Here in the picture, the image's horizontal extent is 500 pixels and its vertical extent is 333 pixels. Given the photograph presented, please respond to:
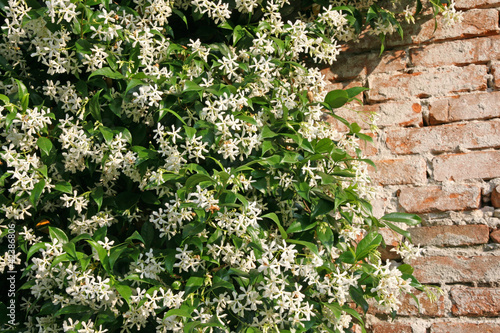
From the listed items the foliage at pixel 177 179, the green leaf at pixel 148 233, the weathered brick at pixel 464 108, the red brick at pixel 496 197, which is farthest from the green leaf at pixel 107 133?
the red brick at pixel 496 197

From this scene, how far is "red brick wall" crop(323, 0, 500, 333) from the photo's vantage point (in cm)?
153

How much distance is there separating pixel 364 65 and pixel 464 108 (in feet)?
1.20

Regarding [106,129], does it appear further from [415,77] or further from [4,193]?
[415,77]

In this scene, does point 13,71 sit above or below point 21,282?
above

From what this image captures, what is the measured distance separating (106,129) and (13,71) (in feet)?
1.31

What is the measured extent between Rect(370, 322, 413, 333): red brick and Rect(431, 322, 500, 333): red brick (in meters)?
0.08

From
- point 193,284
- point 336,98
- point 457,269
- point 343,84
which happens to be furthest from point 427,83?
point 193,284

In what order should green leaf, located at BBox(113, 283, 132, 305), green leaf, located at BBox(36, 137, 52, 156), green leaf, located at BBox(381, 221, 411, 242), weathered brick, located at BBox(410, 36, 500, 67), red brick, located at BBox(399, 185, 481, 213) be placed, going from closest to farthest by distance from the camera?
green leaf, located at BBox(113, 283, 132, 305), green leaf, located at BBox(36, 137, 52, 156), green leaf, located at BBox(381, 221, 411, 242), red brick, located at BBox(399, 185, 481, 213), weathered brick, located at BBox(410, 36, 500, 67)

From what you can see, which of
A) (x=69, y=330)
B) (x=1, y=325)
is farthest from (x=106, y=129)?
(x=1, y=325)

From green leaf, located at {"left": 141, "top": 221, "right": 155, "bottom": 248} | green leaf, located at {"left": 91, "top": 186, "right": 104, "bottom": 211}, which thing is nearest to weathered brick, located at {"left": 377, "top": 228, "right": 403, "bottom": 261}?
green leaf, located at {"left": 141, "top": 221, "right": 155, "bottom": 248}

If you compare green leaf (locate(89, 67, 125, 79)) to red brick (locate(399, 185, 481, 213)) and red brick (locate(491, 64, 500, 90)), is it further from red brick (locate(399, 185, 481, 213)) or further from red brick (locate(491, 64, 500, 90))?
red brick (locate(491, 64, 500, 90))

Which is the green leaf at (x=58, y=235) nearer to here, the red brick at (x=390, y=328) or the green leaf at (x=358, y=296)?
the green leaf at (x=358, y=296)

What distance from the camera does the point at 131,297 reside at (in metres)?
1.29

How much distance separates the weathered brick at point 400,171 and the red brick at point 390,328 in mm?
447
